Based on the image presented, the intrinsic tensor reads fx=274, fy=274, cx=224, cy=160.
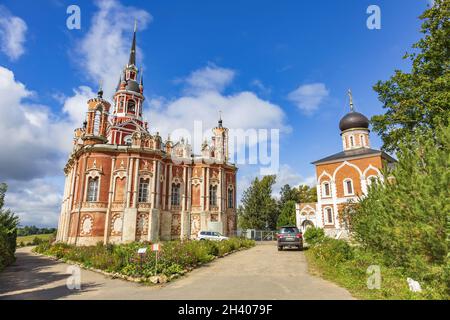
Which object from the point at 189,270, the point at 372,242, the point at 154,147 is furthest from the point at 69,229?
the point at 372,242

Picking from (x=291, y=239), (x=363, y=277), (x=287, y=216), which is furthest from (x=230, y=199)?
(x=363, y=277)

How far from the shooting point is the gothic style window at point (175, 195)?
34594 mm

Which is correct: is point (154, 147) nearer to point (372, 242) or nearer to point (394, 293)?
point (372, 242)

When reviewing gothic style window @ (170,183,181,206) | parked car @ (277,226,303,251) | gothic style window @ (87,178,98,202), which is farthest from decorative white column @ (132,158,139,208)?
parked car @ (277,226,303,251)

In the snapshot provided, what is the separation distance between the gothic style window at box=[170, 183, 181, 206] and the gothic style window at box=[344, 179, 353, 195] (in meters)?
22.0

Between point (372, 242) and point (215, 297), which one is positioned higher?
point (372, 242)

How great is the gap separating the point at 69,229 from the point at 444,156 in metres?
33.3

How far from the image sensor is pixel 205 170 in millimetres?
36438

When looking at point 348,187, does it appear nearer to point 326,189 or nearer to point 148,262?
point 326,189

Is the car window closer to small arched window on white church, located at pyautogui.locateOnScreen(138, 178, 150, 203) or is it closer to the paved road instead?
the paved road

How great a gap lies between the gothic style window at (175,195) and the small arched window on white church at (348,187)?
72.2 feet

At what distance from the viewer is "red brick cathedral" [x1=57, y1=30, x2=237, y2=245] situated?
96.6 feet

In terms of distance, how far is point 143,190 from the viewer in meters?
31.4
